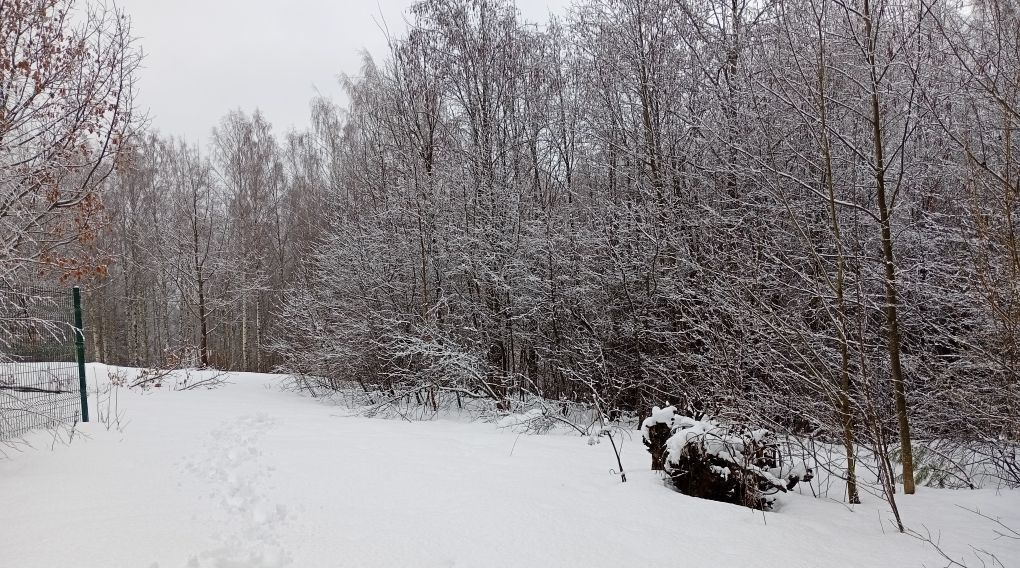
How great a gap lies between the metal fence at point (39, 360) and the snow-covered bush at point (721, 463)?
19.2 feet

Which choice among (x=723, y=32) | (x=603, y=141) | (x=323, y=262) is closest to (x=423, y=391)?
(x=323, y=262)

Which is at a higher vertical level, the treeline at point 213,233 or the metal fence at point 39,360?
the treeline at point 213,233

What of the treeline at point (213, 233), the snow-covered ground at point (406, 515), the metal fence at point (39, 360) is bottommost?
the snow-covered ground at point (406, 515)

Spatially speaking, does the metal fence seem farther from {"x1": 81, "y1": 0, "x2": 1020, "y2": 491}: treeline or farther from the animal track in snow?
{"x1": 81, "y1": 0, "x2": 1020, "y2": 491}: treeline

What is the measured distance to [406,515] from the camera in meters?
3.62

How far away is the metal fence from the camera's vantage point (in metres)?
5.24

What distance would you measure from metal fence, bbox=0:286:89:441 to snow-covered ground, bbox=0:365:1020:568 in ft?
1.20

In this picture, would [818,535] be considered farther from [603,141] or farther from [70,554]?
[603,141]

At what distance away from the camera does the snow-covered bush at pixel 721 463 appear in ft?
13.2

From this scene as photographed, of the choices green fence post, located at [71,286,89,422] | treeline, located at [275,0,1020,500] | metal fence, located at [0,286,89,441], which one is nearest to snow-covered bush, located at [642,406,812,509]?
treeline, located at [275,0,1020,500]

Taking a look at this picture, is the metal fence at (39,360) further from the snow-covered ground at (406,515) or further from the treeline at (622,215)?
the treeline at (622,215)

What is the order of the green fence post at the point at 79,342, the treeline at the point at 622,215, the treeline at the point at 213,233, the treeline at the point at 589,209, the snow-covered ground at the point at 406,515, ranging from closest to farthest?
the snow-covered ground at the point at 406,515
the treeline at the point at 622,215
the green fence post at the point at 79,342
the treeline at the point at 589,209
the treeline at the point at 213,233

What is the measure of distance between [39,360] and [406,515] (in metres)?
4.78

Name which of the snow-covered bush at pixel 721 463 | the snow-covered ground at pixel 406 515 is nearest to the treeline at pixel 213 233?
the snow-covered ground at pixel 406 515
